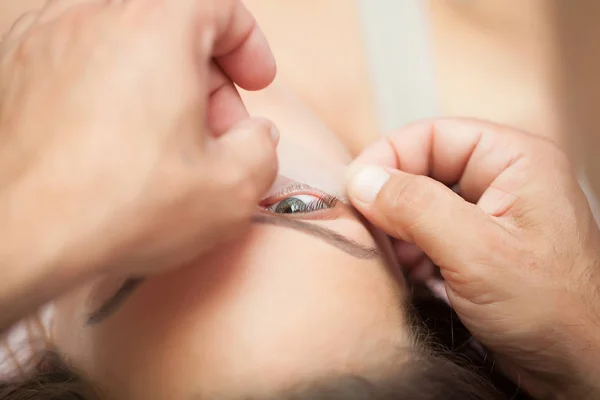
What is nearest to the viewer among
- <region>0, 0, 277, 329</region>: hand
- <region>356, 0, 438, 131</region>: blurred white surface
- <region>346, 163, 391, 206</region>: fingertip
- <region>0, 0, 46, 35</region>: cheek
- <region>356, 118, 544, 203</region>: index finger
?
<region>0, 0, 277, 329</region>: hand

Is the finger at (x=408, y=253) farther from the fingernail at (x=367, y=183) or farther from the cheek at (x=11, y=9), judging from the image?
the cheek at (x=11, y=9)

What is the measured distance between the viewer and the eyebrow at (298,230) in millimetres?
561

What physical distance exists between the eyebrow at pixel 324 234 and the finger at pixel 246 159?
7 centimetres

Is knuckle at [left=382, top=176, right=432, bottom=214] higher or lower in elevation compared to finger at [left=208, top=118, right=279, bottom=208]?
lower

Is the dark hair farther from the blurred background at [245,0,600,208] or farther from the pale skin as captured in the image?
the blurred background at [245,0,600,208]

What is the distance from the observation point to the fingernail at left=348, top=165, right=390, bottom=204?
2.15ft

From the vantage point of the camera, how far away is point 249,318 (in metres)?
0.52

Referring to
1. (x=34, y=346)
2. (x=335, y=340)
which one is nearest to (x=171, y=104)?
(x=335, y=340)

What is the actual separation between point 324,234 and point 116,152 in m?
0.25

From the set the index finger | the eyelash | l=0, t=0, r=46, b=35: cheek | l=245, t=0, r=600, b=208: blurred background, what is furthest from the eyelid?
l=0, t=0, r=46, b=35: cheek

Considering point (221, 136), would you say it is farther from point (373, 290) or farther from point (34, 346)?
point (34, 346)

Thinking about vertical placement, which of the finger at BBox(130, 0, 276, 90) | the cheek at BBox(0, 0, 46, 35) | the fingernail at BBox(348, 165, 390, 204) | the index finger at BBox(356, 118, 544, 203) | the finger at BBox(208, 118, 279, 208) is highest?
the cheek at BBox(0, 0, 46, 35)

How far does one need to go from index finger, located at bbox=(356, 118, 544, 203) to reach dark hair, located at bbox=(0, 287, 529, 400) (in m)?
0.18

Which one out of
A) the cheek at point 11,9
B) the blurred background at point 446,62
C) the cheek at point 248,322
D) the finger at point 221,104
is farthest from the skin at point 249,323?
the cheek at point 11,9
